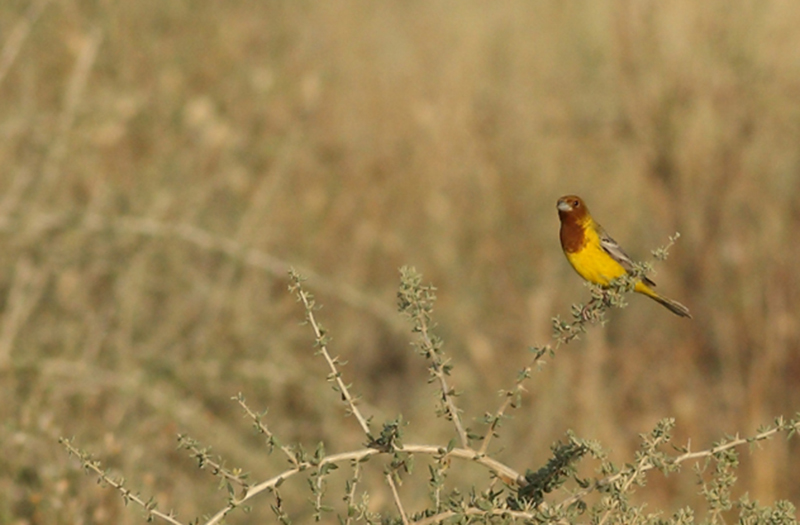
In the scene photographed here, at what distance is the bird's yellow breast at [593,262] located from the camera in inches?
Result: 147

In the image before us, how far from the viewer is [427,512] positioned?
6.66 feet

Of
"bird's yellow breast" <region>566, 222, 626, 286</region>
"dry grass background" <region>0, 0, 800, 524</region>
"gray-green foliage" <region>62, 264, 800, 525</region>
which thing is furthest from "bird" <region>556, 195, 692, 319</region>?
"gray-green foliage" <region>62, 264, 800, 525</region>

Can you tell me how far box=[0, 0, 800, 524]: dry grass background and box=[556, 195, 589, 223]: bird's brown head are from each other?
1349 millimetres

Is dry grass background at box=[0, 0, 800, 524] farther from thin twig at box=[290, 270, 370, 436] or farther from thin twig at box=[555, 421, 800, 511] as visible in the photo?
thin twig at box=[555, 421, 800, 511]

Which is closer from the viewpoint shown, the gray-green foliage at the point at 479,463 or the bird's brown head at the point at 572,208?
the gray-green foliage at the point at 479,463

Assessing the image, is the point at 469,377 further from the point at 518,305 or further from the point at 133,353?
the point at 133,353

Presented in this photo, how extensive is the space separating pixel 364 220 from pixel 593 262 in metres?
3.92

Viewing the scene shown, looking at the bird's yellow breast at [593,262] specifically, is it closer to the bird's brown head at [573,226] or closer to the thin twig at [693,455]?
the bird's brown head at [573,226]

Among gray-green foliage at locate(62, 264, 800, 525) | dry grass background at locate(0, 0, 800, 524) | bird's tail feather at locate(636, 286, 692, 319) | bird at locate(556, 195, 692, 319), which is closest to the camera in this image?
gray-green foliage at locate(62, 264, 800, 525)

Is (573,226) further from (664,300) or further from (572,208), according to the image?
(664,300)

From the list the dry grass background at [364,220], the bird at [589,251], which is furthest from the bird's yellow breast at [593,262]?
the dry grass background at [364,220]

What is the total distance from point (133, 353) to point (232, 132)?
1.97 m

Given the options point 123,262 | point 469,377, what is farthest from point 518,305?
point 123,262

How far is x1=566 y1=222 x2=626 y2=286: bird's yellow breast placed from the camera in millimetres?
3746
